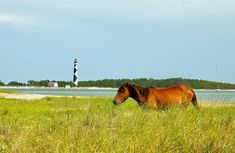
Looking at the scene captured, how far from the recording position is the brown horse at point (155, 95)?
17.2 metres

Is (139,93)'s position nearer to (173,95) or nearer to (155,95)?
(155,95)

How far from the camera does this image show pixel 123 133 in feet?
29.4

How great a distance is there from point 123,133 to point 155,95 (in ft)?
27.9

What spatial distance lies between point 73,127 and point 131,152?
120 centimetres

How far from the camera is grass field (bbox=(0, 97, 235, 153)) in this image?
7745 millimetres

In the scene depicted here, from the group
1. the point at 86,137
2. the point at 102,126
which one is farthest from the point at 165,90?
the point at 86,137

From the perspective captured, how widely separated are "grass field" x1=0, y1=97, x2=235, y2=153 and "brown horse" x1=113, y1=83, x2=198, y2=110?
5.92 m

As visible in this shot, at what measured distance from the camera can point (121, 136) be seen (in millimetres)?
8602

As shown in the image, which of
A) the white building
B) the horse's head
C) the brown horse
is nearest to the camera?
the brown horse

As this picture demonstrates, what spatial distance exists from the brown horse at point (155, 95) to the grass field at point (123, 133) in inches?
233

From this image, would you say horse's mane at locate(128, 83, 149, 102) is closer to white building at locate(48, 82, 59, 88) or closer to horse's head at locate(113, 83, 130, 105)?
horse's head at locate(113, 83, 130, 105)

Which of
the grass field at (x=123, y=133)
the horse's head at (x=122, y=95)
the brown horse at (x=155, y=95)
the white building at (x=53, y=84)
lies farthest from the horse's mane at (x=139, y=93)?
the white building at (x=53, y=84)

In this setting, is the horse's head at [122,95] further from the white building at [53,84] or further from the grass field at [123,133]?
the white building at [53,84]

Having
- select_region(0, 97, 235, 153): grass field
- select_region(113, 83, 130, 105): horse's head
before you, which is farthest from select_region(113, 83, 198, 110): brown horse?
select_region(0, 97, 235, 153): grass field
